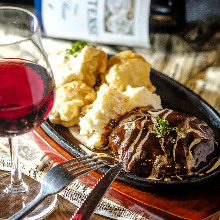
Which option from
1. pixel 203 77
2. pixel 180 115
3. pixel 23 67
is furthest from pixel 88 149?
pixel 203 77

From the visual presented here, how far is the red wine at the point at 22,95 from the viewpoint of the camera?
119 cm

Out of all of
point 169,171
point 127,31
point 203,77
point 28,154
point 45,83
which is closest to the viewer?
point 45,83

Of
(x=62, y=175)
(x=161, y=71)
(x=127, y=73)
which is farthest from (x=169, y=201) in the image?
(x=161, y=71)

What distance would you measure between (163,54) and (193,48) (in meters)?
0.26

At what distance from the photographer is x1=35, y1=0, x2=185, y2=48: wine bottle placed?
272 cm

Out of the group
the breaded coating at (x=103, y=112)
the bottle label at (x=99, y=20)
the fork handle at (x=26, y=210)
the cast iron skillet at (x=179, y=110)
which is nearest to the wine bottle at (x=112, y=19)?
the bottle label at (x=99, y=20)

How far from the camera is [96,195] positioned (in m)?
1.29

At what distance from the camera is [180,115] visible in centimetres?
161

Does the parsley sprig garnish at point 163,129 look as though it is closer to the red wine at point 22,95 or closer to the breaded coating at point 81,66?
the red wine at point 22,95

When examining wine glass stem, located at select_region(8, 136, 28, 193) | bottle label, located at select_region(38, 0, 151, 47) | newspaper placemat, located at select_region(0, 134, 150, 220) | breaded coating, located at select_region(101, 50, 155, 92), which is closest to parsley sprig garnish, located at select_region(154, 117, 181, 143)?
newspaper placemat, located at select_region(0, 134, 150, 220)

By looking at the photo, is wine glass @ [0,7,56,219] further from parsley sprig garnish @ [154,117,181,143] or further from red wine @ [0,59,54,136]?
parsley sprig garnish @ [154,117,181,143]

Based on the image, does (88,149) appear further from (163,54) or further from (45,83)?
(163,54)

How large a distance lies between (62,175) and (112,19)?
168 centimetres

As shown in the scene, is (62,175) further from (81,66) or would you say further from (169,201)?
(81,66)
